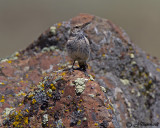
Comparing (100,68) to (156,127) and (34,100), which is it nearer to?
(156,127)

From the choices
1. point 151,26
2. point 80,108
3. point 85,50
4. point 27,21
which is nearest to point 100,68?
point 85,50

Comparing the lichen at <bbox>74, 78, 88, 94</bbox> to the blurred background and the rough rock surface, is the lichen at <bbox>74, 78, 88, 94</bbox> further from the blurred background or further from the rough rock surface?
the blurred background

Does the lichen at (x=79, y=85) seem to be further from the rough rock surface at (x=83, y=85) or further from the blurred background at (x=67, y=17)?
the blurred background at (x=67, y=17)

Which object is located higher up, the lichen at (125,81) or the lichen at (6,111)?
the lichen at (125,81)

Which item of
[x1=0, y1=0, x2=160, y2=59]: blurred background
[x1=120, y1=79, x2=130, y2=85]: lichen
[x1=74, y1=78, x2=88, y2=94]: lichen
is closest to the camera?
[x1=74, y1=78, x2=88, y2=94]: lichen

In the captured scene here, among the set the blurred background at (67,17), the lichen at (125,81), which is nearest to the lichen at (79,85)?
the lichen at (125,81)

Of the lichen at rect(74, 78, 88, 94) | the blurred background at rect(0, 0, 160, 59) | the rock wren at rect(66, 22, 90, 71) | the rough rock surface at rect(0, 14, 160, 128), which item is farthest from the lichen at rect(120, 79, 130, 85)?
the blurred background at rect(0, 0, 160, 59)
